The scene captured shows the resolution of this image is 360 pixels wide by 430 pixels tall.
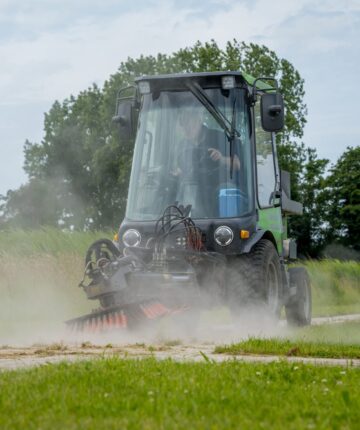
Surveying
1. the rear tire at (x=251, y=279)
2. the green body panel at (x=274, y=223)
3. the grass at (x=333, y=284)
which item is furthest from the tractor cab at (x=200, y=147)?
the grass at (x=333, y=284)

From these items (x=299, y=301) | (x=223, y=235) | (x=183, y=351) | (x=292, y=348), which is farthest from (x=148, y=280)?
(x=299, y=301)

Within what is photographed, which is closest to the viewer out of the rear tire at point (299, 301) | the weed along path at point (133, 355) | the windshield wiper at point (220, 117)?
the weed along path at point (133, 355)

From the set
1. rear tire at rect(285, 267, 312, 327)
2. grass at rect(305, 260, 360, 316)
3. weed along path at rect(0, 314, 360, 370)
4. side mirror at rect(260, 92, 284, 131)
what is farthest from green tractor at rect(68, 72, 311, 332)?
grass at rect(305, 260, 360, 316)

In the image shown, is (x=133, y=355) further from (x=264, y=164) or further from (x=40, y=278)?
(x=40, y=278)

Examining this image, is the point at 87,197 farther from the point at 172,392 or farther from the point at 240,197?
the point at 172,392

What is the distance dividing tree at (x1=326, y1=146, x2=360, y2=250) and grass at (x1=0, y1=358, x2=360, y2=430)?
214 feet

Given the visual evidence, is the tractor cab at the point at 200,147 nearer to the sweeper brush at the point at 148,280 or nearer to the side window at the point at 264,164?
the side window at the point at 264,164

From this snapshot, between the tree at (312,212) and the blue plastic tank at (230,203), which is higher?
the tree at (312,212)

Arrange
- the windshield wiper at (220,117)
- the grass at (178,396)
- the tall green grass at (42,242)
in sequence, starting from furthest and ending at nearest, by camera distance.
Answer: the tall green grass at (42,242), the windshield wiper at (220,117), the grass at (178,396)

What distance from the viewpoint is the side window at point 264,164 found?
1332 centimetres

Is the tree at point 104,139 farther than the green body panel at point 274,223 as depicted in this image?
Yes

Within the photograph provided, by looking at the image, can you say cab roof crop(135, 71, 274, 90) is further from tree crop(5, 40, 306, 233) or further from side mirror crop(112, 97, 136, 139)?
tree crop(5, 40, 306, 233)

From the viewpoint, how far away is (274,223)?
548 inches

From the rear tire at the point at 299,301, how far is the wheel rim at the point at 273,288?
2.24 m
